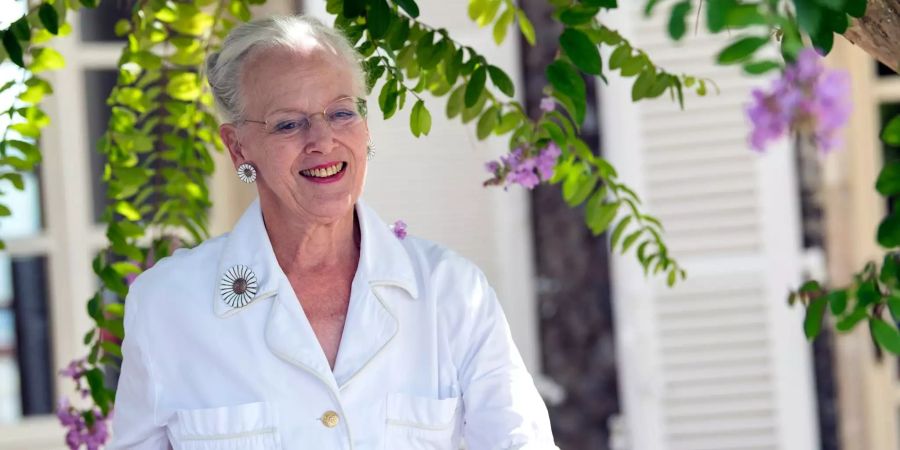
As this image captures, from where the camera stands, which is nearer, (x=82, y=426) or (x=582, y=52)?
(x=582, y=52)

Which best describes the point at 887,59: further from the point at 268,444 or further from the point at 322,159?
the point at 268,444

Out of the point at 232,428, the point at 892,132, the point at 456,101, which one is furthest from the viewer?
the point at 456,101

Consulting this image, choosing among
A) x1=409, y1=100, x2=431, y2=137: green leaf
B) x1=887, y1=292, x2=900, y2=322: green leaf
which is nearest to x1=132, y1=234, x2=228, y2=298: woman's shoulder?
x1=409, y1=100, x2=431, y2=137: green leaf

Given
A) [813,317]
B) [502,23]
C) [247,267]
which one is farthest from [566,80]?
[502,23]

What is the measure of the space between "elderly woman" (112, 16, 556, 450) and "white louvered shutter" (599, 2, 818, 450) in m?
2.14

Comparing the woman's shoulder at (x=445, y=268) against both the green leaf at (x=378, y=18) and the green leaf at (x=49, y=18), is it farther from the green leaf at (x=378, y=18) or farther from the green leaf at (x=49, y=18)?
the green leaf at (x=49, y=18)

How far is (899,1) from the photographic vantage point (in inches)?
62.3

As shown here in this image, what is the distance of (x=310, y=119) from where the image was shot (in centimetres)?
181

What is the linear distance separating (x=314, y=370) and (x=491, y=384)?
0.24m

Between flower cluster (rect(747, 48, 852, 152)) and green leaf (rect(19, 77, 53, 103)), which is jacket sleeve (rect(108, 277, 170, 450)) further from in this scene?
flower cluster (rect(747, 48, 852, 152))

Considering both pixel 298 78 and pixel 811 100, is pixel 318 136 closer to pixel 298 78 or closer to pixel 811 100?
pixel 298 78

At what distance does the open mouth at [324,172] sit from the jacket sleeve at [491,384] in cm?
24

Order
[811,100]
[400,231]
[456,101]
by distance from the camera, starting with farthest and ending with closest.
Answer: [456,101]
[400,231]
[811,100]

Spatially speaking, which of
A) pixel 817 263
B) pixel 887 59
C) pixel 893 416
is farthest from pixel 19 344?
pixel 887 59
